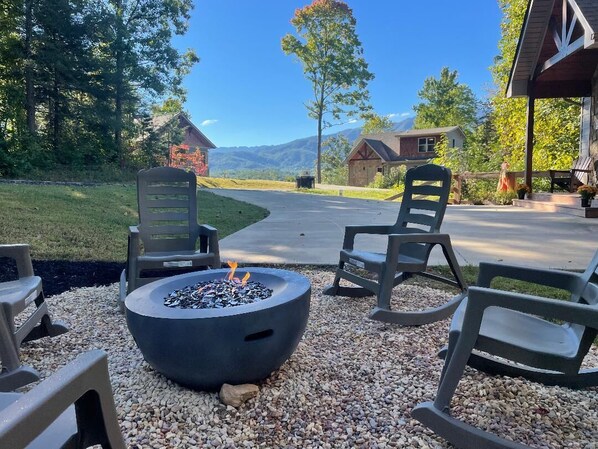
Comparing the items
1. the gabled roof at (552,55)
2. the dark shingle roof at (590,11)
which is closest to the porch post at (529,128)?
the gabled roof at (552,55)

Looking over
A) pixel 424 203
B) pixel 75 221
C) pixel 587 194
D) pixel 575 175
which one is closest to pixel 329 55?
pixel 575 175

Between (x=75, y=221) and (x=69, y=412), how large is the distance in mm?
5612

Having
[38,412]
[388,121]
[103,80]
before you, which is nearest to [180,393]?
[38,412]

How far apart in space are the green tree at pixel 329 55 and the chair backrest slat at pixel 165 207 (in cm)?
2520

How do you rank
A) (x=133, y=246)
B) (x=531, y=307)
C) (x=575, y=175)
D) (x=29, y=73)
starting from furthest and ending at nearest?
(x=29, y=73), (x=575, y=175), (x=133, y=246), (x=531, y=307)

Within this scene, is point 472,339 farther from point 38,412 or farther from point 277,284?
point 38,412

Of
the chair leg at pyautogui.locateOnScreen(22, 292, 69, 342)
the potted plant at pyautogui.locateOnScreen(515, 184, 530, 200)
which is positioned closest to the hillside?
the potted plant at pyautogui.locateOnScreen(515, 184, 530, 200)

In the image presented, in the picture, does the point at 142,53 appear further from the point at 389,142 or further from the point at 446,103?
the point at 446,103

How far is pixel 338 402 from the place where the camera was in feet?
6.34

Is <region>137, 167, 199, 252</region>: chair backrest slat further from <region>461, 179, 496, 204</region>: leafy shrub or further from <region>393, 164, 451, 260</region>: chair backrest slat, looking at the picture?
<region>461, 179, 496, 204</region>: leafy shrub

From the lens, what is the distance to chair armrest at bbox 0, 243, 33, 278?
98.5 inches

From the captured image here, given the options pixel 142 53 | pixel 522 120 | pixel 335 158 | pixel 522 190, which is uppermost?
pixel 142 53

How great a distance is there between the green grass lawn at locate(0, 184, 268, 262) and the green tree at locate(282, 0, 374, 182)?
20.6m

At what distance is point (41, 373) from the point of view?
222cm
